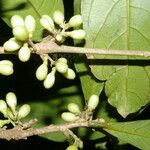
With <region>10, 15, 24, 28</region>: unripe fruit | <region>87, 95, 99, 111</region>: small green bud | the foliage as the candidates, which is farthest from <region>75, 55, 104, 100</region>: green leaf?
<region>10, 15, 24, 28</region>: unripe fruit

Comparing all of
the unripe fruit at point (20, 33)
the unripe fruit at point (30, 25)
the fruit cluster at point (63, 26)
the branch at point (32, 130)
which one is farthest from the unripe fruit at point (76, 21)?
the branch at point (32, 130)

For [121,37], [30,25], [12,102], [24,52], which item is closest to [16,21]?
[30,25]

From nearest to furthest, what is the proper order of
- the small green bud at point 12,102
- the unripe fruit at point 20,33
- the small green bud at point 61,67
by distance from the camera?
the unripe fruit at point 20,33 < the small green bud at point 61,67 < the small green bud at point 12,102

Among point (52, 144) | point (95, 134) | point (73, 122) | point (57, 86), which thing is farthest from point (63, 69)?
point (52, 144)

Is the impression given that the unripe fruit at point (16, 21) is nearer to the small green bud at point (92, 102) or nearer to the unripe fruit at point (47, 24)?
the unripe fruit at point (47, 24)

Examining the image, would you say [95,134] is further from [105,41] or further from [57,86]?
[105,41]

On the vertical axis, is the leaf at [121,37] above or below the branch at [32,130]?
above

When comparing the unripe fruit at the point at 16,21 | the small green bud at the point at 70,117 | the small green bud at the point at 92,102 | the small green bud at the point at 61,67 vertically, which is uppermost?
the unripe fruit at the point at 16,21

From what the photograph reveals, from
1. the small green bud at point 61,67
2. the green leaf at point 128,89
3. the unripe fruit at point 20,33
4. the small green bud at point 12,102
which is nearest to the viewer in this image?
the unripe fruit at point 20,33

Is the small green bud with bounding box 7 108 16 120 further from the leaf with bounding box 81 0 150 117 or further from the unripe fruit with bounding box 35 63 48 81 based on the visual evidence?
the leaf with bounding box 81 0 150 117
